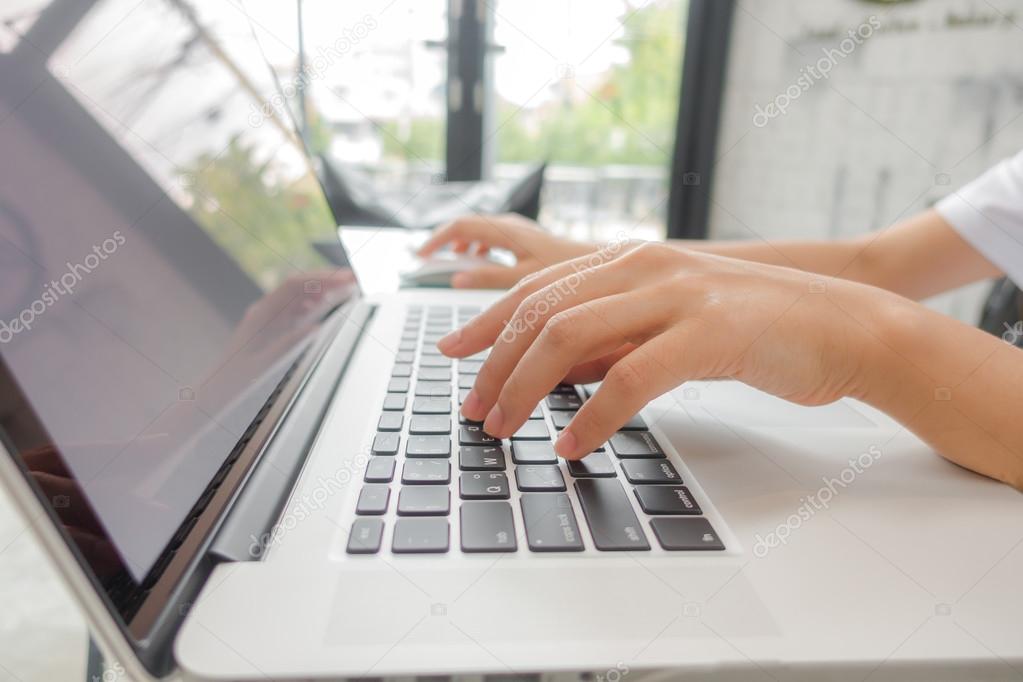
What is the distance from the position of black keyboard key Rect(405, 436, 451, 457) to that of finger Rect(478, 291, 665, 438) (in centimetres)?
3

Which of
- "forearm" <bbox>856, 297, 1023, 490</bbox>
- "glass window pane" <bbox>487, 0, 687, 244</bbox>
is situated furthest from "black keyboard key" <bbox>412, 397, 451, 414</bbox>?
"glass window pane" <bbox>487, 0, 687, 244</bbox>

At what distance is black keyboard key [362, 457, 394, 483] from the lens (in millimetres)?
343

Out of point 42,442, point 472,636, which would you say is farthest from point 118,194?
point 472,636

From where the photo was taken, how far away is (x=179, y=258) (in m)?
0.43

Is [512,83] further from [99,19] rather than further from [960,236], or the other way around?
[99,19]

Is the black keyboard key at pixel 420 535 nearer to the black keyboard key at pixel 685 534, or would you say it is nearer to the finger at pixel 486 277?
the black keyboard key at pixel 685 534

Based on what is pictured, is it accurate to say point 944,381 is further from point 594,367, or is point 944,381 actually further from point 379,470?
point 379,470

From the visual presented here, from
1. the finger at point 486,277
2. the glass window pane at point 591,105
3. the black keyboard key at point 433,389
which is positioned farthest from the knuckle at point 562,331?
the glass window pane at point 591,105

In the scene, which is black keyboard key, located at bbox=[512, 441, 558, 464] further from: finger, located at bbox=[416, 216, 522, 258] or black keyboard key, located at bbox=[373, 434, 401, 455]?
finger, located at bbox=[416, 216, 522, 258]

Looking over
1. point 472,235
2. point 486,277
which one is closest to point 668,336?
point 486,277

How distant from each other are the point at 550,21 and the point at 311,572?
2198 mm

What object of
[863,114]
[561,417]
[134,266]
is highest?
[863,114]

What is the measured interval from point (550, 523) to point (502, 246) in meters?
0.59

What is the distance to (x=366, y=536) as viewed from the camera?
0.96 feet
